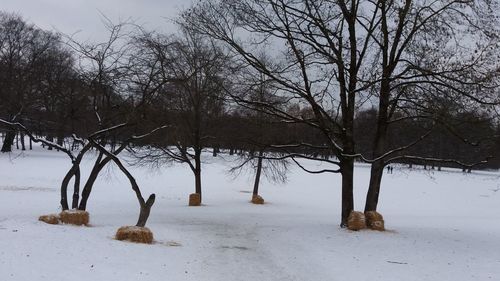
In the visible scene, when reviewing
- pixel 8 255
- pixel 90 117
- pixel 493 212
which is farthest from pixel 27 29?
pixel 8 255

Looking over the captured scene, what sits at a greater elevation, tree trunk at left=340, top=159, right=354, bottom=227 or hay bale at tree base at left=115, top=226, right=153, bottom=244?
tree trunk at left=340, top=159, right=354, bottom=227

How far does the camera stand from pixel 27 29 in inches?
1962

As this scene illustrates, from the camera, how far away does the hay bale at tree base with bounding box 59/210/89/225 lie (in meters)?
12.7

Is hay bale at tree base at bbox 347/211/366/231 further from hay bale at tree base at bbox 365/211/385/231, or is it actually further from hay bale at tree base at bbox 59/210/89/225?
hay bale at tree base at bbox 59/210/89/225

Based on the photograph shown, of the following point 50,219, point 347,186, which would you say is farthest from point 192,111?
A: point 50,219

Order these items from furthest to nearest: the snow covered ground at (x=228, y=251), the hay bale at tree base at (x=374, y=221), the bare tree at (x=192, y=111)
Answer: the bare tree at (x=192, y=111) < the hay bale at tree base at (x=374, y=221) < the snow covered ground at (x=228, y=251)

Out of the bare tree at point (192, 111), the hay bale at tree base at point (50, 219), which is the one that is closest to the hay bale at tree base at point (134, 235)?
the hay bale at tree base at point (50, 219)

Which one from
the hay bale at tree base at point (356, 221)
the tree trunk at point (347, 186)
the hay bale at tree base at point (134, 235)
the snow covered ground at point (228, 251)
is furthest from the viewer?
the tree trunk at point (347, 186)

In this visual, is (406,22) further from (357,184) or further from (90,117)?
(357,184)

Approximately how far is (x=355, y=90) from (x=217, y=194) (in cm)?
1936

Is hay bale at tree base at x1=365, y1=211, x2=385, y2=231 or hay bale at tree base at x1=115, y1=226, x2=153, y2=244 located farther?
hay bale at tree base at x1=365, y1=211, x2=385, y2=231

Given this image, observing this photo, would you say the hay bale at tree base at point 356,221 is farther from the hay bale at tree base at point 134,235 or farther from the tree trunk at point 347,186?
the hay bale at tree base at point 134,235

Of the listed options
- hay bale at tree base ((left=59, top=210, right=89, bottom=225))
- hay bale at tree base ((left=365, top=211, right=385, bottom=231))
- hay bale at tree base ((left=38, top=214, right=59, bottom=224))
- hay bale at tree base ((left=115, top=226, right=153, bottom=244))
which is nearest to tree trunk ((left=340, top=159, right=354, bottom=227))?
hay bale at tree base ((left=365, top=211, right=385, bottom=231))

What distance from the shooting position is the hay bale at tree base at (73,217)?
12.7 m
